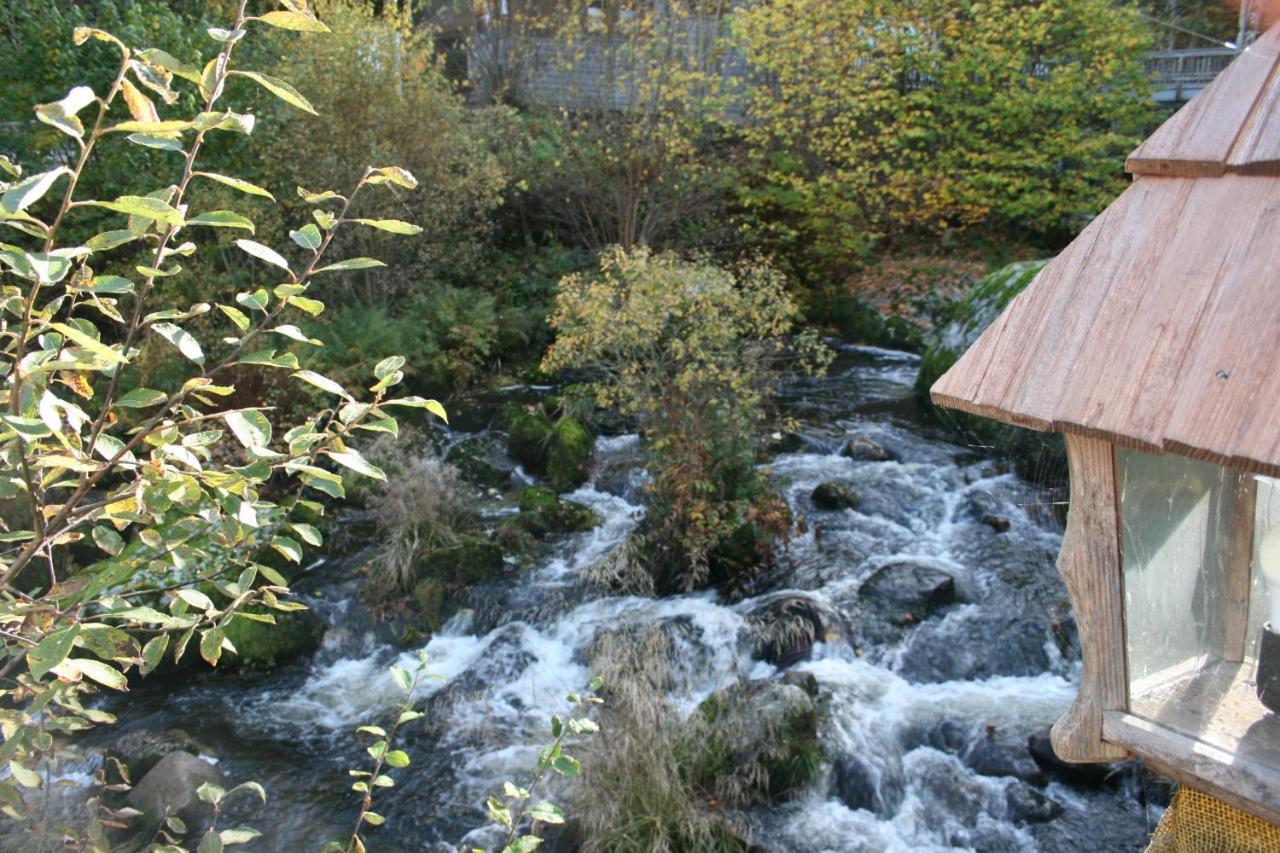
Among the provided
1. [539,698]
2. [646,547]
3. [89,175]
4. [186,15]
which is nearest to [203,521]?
[539,698]

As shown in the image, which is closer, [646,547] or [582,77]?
[646,547]

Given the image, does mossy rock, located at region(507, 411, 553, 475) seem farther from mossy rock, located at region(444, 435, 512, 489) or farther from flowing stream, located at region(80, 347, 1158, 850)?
flowing stream, located at region(80, 347, 1158, 850)

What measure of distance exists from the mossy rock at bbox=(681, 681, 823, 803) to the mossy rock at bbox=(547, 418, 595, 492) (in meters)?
3.85

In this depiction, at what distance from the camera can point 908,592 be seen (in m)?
7.20

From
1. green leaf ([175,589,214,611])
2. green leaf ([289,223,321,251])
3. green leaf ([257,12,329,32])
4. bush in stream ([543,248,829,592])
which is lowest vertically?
bush in stream ([543,248,829,592])

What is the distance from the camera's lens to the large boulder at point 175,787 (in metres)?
5.32

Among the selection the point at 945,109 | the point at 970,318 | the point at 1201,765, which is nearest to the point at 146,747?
the point at 1201,765

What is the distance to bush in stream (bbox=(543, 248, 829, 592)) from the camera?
771cm

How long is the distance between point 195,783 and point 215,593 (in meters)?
1.77

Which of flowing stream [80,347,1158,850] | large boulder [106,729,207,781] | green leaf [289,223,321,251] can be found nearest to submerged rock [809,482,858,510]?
flowing stream [80,347,1158,850]

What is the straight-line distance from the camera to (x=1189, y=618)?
1.74 metres

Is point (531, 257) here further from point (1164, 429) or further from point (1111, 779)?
point (1164, 429)

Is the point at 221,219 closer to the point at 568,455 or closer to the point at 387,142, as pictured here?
the point at 568,455

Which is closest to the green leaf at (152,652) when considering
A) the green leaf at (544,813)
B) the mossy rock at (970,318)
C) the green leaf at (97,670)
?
the green leaf at (97,670)
